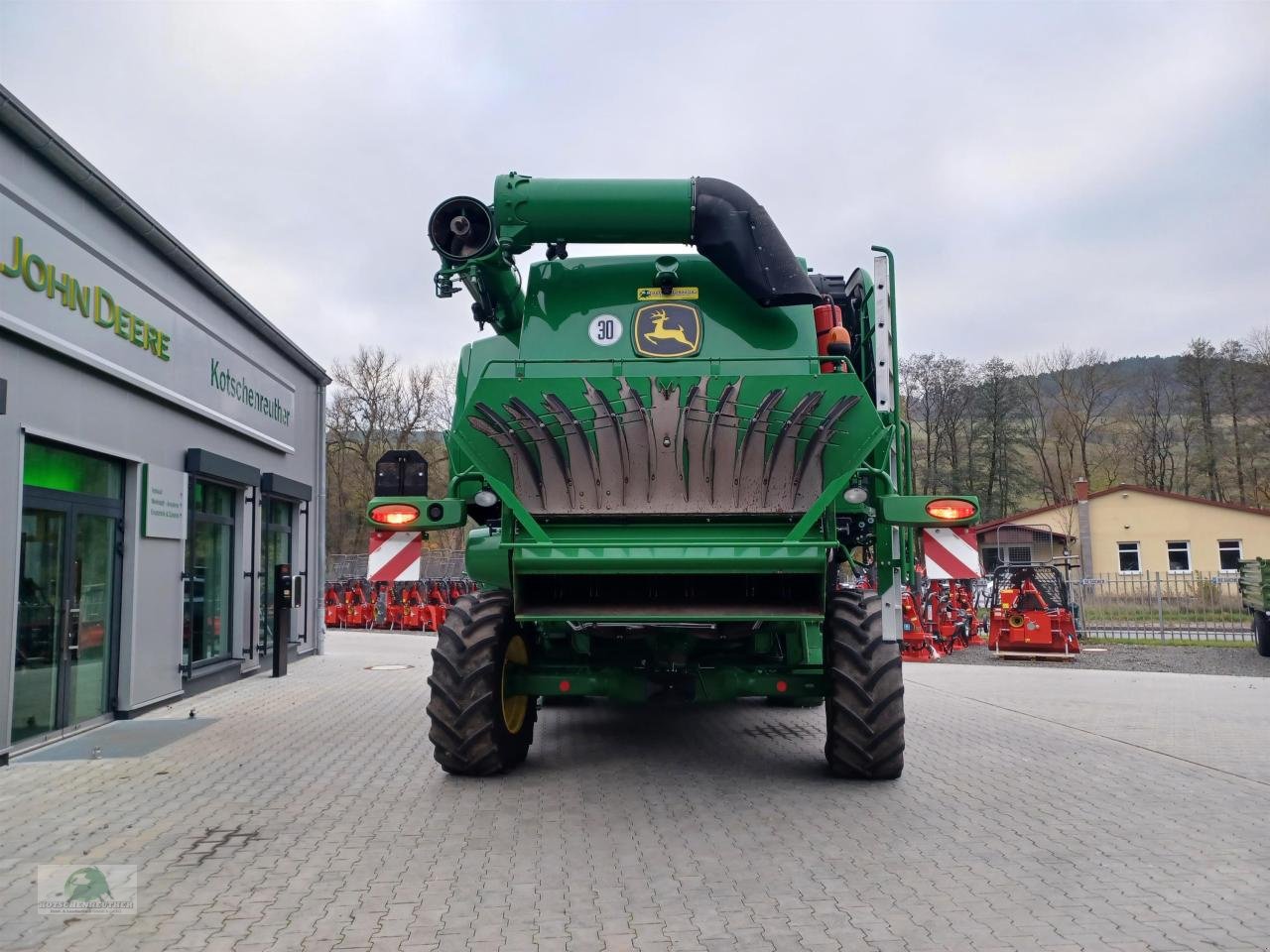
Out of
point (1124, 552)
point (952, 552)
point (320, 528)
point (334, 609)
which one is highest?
point (320, 528)

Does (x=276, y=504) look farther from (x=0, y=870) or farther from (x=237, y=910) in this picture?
(x=237, y=910)

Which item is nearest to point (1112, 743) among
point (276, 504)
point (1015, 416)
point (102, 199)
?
point (102, 199)

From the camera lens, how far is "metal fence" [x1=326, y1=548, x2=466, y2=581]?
28953 mm

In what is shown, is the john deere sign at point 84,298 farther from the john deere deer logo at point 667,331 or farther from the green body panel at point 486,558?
the john deere deer logo at point 667,331

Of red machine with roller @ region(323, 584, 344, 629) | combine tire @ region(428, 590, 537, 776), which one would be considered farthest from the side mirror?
red machine with roller @ region(323, 584, 344, 629)

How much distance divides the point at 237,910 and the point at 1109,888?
3.73 metres

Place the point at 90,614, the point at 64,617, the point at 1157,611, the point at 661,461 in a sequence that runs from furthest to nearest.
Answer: the point at 1157,611, the point at 90,614, the point at 64,617, the point at 661,461

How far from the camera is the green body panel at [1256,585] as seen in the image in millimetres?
17062

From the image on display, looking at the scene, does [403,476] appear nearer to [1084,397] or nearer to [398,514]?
[398,514]

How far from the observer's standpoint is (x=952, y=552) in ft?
19.7

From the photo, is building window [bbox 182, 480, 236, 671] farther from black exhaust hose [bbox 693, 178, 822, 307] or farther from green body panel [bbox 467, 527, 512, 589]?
black exhaust hose [bbox 693, 178, 822, 307]

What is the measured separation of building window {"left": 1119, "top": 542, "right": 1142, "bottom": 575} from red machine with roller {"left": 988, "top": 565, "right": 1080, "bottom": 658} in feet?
80.1

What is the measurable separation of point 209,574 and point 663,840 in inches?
335

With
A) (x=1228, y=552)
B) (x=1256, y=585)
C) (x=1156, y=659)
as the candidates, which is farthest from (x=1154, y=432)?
(x=1156, y=659)
